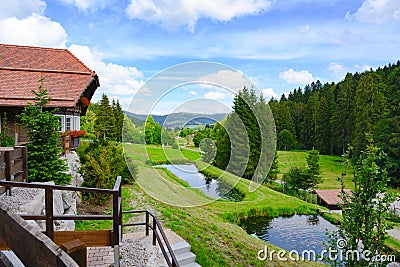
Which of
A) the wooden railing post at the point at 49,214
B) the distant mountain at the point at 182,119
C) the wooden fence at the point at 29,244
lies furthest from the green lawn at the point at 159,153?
the wooden fence at the point at 29,244

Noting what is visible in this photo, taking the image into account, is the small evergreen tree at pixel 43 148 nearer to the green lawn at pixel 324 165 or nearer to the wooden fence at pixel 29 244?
the wooden fence at pixel 29 244

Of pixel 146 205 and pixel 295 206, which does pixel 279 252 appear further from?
pixel 295 206

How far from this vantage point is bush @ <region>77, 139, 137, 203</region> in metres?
9.22

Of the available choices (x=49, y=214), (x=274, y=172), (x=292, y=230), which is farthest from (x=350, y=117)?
(x=49, y=214)

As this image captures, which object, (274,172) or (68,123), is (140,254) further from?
(274,172)

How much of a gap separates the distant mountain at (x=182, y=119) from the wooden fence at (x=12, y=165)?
1.72m

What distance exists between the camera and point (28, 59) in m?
12.8

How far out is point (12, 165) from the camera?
4.40m

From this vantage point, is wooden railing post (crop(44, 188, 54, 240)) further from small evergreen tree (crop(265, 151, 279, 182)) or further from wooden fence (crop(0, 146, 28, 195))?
small evergreen tree (crop(265, 151, 279, 182))

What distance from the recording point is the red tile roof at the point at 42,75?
1067 centimetres

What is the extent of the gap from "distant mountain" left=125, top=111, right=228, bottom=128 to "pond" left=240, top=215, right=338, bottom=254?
6.07 metres

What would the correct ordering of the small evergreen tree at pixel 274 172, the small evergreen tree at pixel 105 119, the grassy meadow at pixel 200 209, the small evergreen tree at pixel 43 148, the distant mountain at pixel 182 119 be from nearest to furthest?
the distant mountain at pixel 182 119
the grassy meadow at pixel 200 209
the small evergreen tree at pixel 43 148
the small evergreen tree at pixel 274 172
the small evergreen tree at pixel 105 119

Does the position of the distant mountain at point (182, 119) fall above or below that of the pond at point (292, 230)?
above

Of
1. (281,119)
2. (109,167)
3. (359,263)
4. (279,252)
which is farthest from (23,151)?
(281,119)
